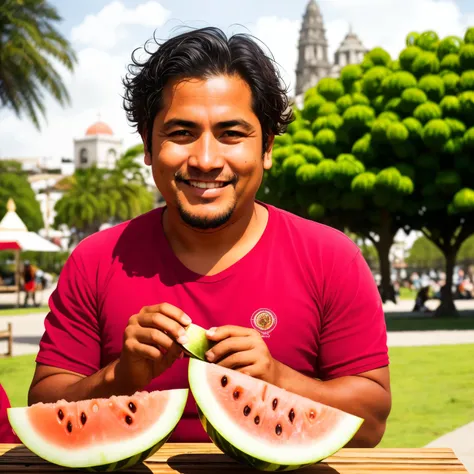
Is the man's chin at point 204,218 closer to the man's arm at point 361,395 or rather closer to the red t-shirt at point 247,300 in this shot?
the red t-shirt at point 247,300

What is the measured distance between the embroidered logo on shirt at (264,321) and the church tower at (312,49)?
553 feet

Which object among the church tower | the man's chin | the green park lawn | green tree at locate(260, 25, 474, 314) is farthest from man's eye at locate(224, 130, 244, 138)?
the church tower

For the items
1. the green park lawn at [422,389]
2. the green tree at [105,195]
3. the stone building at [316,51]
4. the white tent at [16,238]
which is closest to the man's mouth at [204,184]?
the green park lawn at [422,389]

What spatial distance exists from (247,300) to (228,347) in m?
0.58

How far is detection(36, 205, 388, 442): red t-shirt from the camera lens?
2.78 metres

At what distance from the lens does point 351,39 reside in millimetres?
170875

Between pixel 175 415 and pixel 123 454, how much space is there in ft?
0.57

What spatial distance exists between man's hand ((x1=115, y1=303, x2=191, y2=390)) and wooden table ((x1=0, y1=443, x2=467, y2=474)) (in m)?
0.25

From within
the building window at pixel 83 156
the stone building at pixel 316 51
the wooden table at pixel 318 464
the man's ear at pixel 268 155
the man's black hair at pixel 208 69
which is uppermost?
the stone building at pixel 316 51

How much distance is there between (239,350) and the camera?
7.33 feet

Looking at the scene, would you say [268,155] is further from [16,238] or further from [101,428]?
[16,238]

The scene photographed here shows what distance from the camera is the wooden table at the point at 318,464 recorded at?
208cm

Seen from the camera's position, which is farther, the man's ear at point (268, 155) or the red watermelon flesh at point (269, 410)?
the man's ear at point (268, 155)

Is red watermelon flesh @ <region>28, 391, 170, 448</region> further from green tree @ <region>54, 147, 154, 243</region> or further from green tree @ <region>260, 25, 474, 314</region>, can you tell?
green tree @ <region>54, 147, 154, 243</region>
